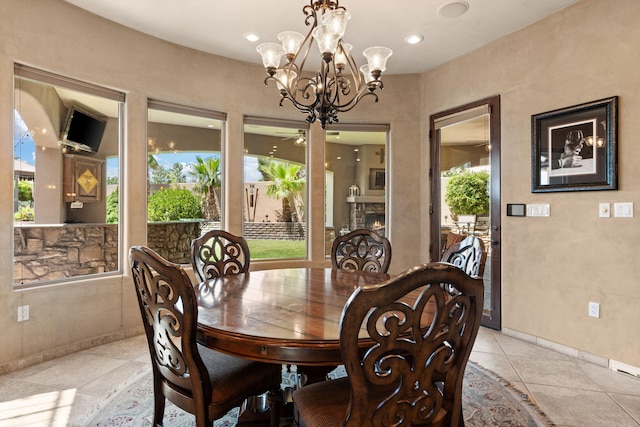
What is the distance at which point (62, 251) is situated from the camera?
121 inches

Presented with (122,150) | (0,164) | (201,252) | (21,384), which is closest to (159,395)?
(201,252)

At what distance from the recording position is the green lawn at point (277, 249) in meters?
4.27

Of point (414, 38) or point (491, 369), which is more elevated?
point (414, 38)

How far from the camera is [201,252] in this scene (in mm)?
2621

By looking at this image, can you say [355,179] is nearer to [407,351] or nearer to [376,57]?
[376,57]

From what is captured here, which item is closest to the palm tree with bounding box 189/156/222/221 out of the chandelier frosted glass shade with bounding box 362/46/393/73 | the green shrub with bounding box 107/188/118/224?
the green shrub with bounding box 107/188/118/224

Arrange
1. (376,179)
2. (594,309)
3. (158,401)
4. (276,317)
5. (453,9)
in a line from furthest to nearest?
(376,179), (453,9), (594,309), (158,401), (276,317)

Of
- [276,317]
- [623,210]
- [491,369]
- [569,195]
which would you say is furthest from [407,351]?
[569,195]

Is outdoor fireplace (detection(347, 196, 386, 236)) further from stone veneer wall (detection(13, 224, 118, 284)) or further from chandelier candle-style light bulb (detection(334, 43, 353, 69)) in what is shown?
stone veneer wall (detection(13, 224, 118, 284))

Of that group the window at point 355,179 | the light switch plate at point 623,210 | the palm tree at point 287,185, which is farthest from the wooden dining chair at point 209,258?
the light switch plate at point 623,210

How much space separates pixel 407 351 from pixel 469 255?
124cm

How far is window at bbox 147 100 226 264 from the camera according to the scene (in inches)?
144

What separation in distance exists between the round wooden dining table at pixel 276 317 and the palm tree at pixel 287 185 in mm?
2106

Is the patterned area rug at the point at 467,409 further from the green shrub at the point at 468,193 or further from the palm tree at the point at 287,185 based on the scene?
the palm tree at the point at 287,185
